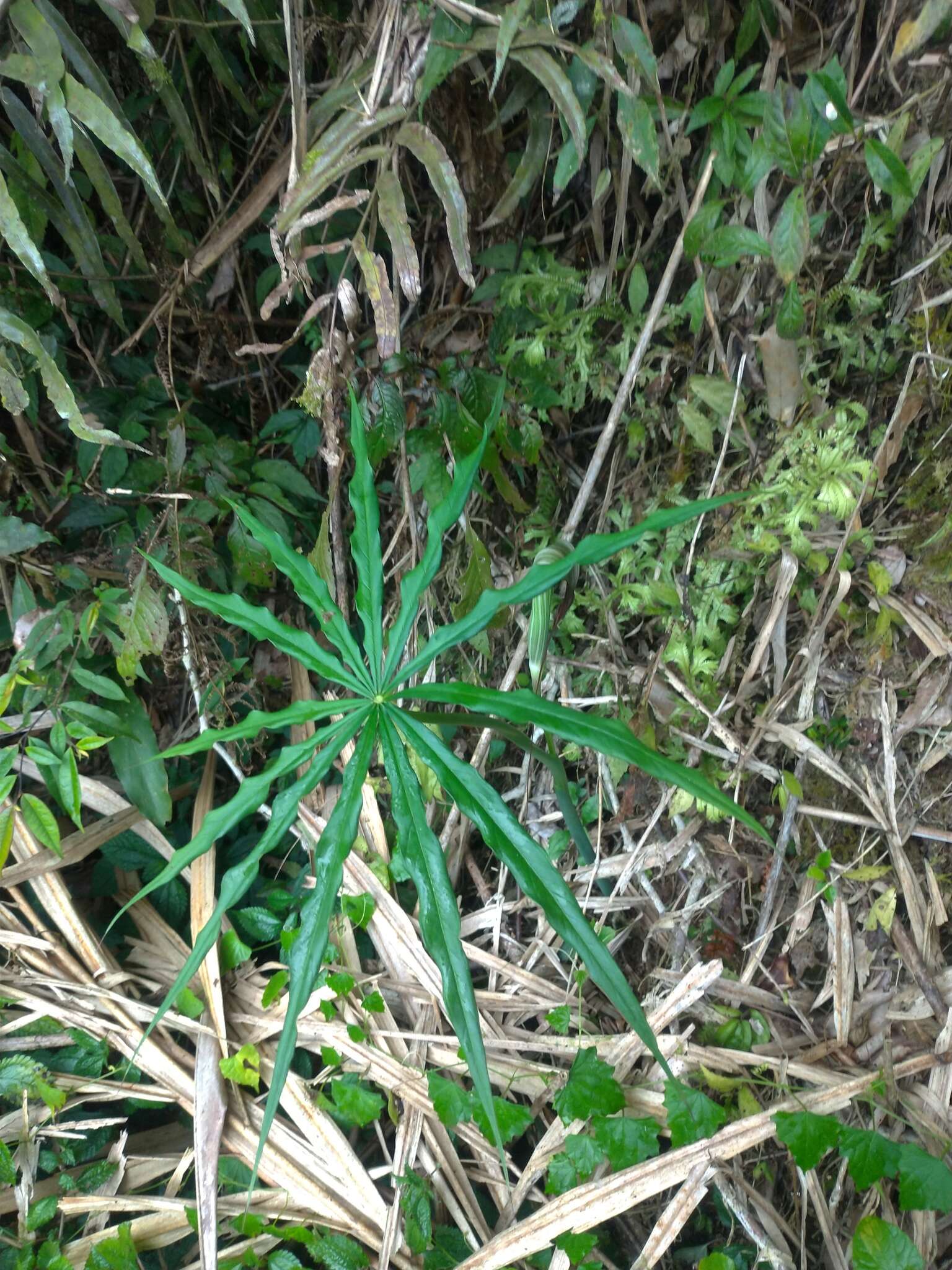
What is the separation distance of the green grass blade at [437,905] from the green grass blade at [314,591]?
75mm

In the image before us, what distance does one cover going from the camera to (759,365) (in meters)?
1.08

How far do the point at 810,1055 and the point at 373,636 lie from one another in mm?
768

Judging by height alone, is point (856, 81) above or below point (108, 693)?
above


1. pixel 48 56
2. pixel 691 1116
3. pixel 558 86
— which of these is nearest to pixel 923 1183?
pixel 691 1116

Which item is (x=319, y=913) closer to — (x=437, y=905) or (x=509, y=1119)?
(x=437, y=905)

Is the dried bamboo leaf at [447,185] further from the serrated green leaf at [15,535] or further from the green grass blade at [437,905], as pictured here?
the serrated green leaf at [15,535]

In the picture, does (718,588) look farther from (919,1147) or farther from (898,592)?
(919,1147)

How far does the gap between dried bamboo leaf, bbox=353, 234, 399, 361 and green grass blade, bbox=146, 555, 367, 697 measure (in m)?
0.41

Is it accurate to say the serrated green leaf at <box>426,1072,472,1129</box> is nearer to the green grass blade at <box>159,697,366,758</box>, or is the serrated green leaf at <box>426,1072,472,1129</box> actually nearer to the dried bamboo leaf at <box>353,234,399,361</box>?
the green grass blade at <box>159,697,366,758</box>

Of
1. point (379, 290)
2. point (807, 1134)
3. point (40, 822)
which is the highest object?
point (379, 290)

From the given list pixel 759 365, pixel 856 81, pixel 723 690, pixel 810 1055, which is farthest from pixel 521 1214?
pixel 856 81

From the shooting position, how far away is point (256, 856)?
72 centimetres

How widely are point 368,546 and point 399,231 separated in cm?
42

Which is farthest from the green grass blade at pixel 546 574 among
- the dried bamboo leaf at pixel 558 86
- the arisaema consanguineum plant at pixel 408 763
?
the dried bamboo leaf at pixel 558 86
